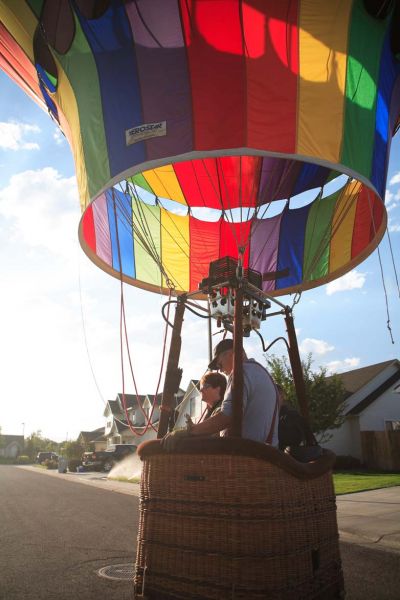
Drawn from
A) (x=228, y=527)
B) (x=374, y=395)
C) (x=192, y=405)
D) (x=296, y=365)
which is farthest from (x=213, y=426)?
(x=192, y=405)

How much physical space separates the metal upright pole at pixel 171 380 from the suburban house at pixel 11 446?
11679cm

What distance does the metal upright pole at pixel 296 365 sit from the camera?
13.9ft

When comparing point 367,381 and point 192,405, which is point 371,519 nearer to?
point 367,381

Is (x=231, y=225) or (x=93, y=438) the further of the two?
(x=93, y=438)

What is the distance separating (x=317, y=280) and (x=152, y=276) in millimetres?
2869

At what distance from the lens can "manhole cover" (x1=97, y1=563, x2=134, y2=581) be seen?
14.4ft

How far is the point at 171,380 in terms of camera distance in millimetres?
4020

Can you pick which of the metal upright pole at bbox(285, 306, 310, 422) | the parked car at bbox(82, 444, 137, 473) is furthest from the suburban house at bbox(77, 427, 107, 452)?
the metal upright pole at bbox(285, 306, 310, 422)

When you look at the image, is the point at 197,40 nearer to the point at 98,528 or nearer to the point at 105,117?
the point at 105,117

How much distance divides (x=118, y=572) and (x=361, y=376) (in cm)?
2845

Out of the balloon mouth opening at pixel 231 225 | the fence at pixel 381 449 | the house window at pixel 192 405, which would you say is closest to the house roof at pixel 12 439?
the house window at pixel 192 405

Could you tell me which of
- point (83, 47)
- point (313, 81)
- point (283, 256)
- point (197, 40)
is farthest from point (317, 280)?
point (83, 47)

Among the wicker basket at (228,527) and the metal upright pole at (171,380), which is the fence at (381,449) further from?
the wicker basket at (228,527)

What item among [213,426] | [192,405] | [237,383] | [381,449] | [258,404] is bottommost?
[381,449]
